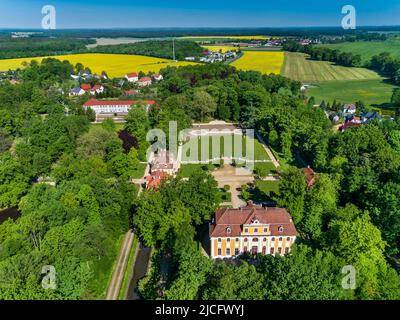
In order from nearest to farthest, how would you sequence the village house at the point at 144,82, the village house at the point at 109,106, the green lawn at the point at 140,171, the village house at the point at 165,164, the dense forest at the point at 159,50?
the village house at the point at 165,164 < the green lawn at the point at 140,171 < the village house at the point at 109,106 < the village house at the point at 144,82 < the dense forest at the point at 159,50

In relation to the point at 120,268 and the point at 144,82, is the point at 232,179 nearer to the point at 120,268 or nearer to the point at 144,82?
the point at 120,268

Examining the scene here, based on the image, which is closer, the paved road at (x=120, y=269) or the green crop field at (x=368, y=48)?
the paved road at (x=120, y=269)

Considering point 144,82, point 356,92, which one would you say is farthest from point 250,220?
point 144,82

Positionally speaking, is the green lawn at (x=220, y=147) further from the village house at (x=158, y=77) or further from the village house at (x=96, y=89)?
the village house at (x=158, y=77)

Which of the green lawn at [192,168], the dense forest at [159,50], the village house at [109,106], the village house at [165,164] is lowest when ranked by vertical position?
the green lawn at [192,168]

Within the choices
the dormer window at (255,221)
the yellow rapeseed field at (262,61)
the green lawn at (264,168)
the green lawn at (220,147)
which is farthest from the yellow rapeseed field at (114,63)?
the dormer window at (255,221)
